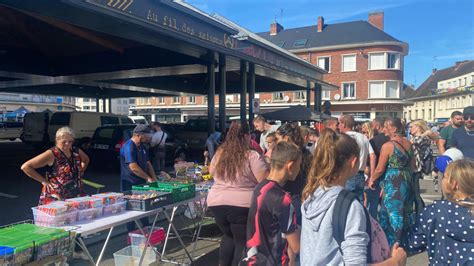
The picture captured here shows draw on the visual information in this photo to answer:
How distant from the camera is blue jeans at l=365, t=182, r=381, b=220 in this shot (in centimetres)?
543

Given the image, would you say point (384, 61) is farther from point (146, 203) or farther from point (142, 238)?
point (146, 203)

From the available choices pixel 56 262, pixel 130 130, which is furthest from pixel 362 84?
pixel 56 262

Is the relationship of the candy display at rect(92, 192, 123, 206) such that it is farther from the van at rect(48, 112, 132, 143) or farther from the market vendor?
the van at rect(48, 112, 132, 143)

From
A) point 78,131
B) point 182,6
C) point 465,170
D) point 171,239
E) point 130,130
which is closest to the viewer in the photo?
point 465,170

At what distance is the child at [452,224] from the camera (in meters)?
2.14

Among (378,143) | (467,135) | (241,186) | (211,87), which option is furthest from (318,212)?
(211,87)

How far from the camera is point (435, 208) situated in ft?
7.34

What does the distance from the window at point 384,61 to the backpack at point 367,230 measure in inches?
1534

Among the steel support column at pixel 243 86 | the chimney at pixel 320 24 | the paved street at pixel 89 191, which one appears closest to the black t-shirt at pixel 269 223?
the paved street at pixel 89 191

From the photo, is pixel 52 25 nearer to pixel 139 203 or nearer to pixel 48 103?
pixel 139 203

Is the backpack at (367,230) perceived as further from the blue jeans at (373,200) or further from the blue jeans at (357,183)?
the blue jeans at (373,200)

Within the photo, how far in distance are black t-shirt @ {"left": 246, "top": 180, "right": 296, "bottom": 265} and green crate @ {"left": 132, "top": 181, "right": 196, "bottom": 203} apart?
1.93 metres

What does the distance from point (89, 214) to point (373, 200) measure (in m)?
4.04

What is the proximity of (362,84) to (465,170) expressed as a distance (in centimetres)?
3848
